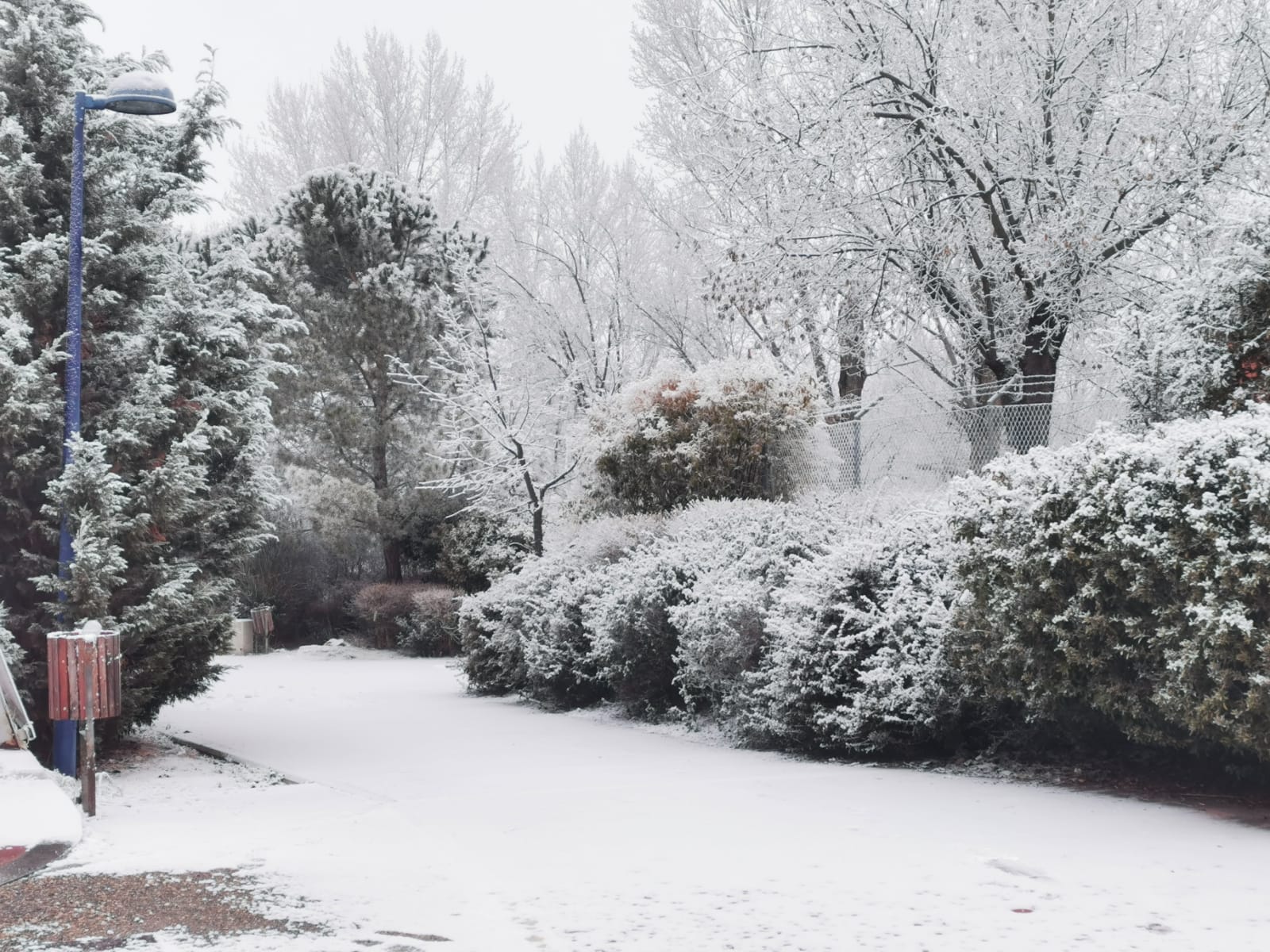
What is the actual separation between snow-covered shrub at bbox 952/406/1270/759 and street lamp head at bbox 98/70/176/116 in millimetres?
6250

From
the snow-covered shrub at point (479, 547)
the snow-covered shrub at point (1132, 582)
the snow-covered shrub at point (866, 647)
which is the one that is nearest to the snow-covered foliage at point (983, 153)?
the snow-covered shrub at point (866, 647)

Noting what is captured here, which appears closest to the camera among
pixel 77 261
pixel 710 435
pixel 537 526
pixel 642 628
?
pixel 77 261

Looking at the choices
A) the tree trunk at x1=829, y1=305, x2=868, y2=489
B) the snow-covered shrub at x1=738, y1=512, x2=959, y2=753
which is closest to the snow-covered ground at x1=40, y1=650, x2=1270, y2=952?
the snow-covered shrub at x1=738, y1=512, x2=959, y2=753

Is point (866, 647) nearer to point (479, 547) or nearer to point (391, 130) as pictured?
point (479, 547)

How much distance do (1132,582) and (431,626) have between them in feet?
54.0

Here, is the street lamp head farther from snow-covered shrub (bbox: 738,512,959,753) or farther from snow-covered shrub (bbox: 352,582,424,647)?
snow-covered shrub (bbox: 352,582,424,647)

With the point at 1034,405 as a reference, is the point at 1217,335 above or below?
above

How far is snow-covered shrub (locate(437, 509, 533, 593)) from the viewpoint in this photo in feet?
73.6

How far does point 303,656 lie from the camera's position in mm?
21719

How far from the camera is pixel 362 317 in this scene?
2361cm

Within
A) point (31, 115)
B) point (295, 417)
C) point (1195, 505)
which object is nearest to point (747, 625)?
point (1195, 505)

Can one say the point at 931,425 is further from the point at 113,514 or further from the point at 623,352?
the point at 623,352

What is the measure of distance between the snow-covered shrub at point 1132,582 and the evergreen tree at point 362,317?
54.9ft

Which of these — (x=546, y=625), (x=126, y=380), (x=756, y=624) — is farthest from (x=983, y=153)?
(x=126, y=380)
